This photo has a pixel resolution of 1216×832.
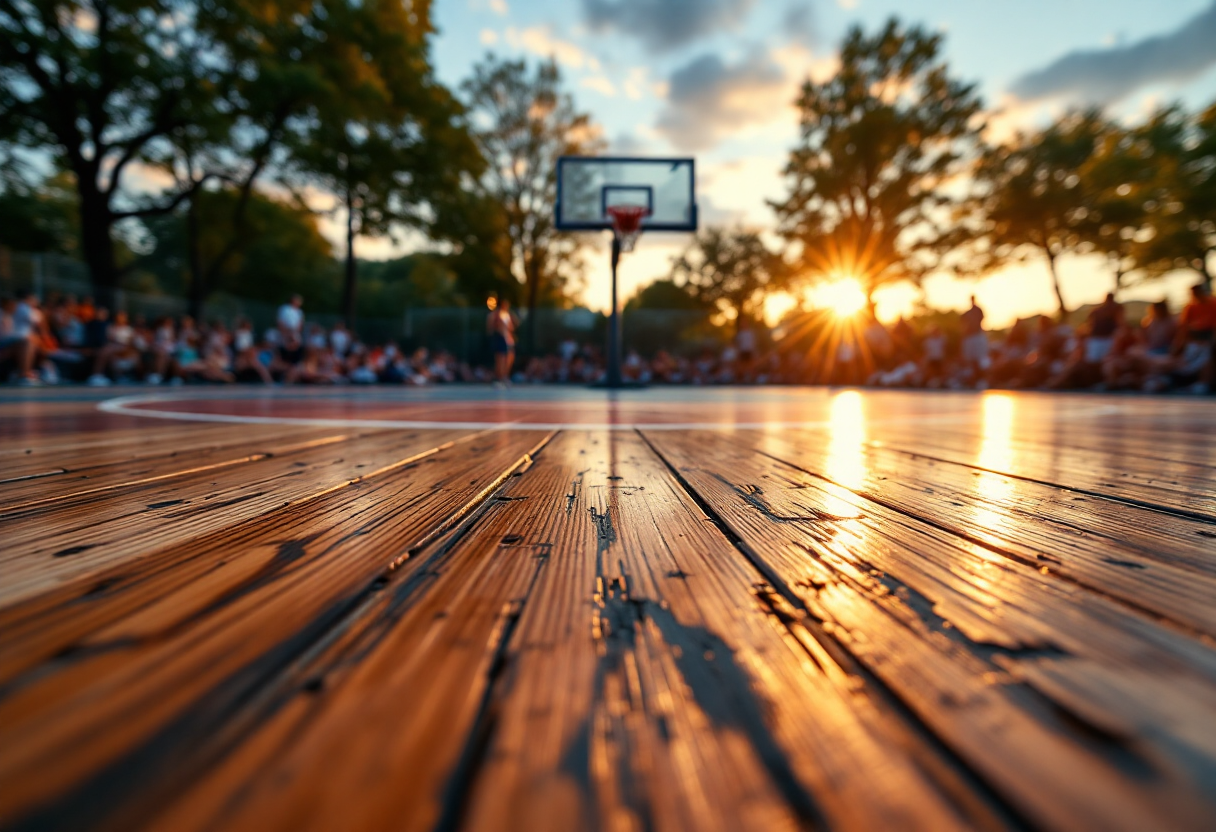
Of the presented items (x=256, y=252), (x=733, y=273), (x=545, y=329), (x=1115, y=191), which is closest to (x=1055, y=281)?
(x=1115, y=191)

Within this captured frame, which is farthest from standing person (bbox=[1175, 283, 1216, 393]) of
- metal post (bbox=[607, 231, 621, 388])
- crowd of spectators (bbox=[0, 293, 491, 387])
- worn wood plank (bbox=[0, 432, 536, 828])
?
crowd of spectators (bbox=[0, 293, 491, 387])

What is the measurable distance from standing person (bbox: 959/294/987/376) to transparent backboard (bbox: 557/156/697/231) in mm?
5485

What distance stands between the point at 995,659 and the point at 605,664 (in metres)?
0.29

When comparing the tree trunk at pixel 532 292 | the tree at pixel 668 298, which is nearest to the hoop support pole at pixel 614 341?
the tree trunk at pixel 532 292

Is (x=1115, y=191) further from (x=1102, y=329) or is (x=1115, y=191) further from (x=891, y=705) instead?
(x=891, y=705)

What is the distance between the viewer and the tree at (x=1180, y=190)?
1767 centimetres

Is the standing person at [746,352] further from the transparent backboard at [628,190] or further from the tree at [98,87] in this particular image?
the tree at [98,87]

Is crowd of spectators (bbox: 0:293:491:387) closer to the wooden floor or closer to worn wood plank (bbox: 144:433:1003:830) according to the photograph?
the wooden floor

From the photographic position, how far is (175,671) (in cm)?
37

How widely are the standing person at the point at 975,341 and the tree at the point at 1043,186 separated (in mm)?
13297

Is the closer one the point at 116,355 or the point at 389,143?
the point at 116,355

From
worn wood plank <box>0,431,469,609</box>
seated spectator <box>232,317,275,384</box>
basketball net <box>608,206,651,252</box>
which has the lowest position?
worn wood plank <box>0,431,469,609</box>

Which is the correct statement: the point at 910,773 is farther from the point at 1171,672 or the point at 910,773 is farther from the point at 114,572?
the point at 114,572

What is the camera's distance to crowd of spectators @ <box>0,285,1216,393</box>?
737 centimetres
